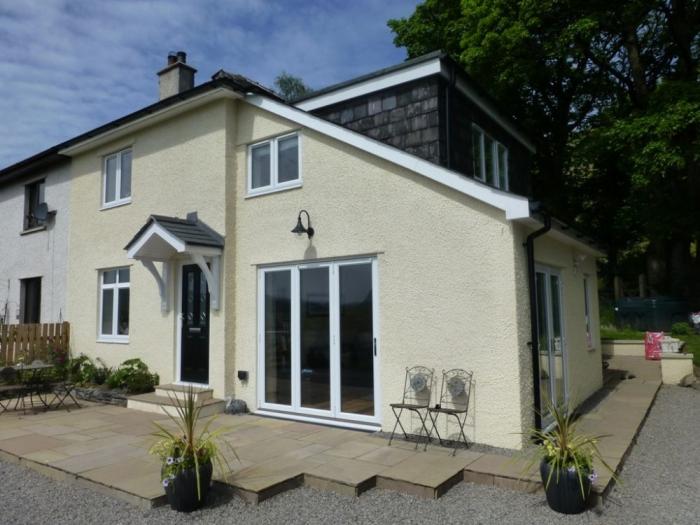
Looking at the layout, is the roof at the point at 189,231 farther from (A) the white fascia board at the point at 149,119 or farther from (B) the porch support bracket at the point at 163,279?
(A) the white fascia board at the point at 149,119

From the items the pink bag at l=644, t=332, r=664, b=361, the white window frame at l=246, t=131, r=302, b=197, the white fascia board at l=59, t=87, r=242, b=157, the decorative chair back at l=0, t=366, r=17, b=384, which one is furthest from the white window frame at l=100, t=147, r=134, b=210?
the pink bag at l=644, t=332, r=664, b=361

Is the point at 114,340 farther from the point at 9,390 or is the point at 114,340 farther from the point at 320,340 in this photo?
the point at 320,340

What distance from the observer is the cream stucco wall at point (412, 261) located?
632 cm

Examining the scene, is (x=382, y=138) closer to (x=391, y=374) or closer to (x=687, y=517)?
(x=391, y=374)

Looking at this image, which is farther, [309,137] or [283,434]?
[309,137]

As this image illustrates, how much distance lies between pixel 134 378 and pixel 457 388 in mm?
6633

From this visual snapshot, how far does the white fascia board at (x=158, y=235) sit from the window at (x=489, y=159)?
18.3 feet

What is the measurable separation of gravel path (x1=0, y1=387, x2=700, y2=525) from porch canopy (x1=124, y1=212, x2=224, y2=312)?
3963 mm

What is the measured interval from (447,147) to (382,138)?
1.25 metres

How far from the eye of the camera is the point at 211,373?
9133mm

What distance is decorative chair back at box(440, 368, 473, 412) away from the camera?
21.3 ft

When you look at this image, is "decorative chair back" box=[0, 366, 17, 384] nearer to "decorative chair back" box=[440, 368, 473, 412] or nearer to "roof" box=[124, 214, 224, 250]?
"roof" box=[124, 214, 224, 250]

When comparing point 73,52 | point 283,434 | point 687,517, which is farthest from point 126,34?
point 687,517

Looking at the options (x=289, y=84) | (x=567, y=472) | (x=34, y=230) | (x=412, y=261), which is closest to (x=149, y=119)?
(x=34, y=230)
